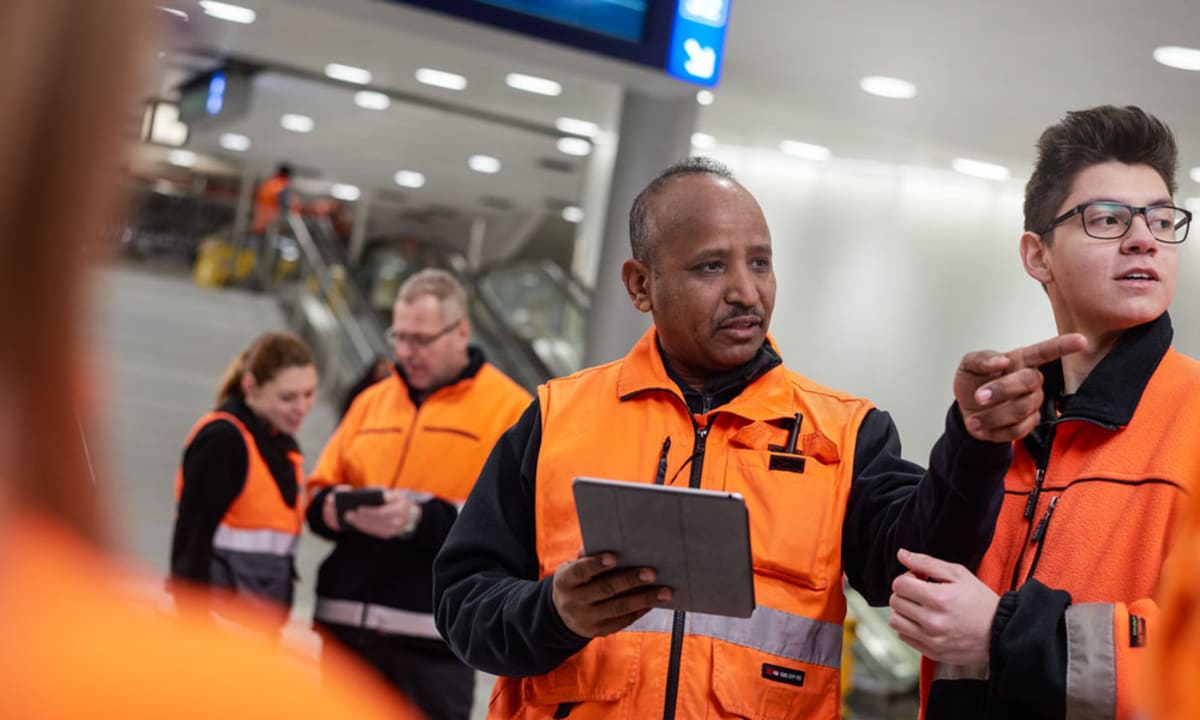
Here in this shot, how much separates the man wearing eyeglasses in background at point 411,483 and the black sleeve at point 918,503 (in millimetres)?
2263

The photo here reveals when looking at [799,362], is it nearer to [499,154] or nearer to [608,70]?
[499,154]

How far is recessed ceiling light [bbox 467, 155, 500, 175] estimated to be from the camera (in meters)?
16.6

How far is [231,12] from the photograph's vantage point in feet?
30.3

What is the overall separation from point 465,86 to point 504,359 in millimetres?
3010

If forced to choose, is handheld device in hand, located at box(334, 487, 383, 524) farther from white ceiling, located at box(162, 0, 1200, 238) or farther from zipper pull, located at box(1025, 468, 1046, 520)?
zipper pull, located at box(1025, 468, 1046, 520)

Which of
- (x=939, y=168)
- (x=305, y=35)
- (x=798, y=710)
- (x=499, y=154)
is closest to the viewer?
(x=798, y=710)

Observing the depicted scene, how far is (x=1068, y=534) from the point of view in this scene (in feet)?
7.08

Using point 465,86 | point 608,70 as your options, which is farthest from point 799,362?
point 608,70

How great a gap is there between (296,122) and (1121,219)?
53.3 ft

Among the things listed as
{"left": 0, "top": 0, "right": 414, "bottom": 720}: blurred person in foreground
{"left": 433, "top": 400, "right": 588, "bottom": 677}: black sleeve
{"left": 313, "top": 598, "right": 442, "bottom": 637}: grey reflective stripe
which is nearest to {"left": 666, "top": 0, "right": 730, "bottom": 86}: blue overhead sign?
{"left": 313, "top": 598, "right": 442, "bottom": 637}: grey reflective stripe

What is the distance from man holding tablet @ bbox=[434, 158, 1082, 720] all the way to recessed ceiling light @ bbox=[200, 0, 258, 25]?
7025 mm

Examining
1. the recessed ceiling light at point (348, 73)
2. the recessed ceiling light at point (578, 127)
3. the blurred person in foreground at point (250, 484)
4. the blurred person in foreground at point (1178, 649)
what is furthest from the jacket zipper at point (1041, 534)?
the recessed ceiling light at point (578, 127)

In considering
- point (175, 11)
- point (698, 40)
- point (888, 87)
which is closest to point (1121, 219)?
point (175, 11)

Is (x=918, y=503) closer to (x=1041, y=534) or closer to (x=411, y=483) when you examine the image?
(x=1041, y=534)
